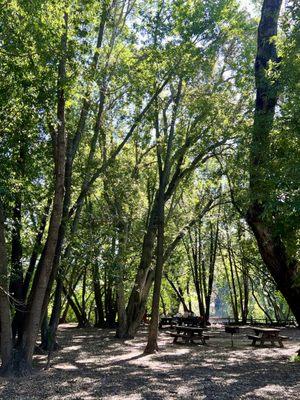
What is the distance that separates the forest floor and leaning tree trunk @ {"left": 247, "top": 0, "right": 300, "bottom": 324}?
1.98 m

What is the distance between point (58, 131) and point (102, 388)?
5.22 meters

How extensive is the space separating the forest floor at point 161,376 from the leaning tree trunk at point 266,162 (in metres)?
1.98

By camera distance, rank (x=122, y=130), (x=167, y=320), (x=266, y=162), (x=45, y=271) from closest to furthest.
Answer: (x=266, y=162) → (x=45, y=271) → (x=122, y=130) → (x=167, y=320)

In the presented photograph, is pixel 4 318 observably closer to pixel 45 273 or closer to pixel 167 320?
pixel 45 273

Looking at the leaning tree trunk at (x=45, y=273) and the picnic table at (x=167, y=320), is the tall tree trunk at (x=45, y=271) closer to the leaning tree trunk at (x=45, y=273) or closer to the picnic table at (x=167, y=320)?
the leaning tree trunk at (x=45, y=273)

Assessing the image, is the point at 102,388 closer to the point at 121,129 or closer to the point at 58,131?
the point at 58,131

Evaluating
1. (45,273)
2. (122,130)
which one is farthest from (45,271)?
(122,130)

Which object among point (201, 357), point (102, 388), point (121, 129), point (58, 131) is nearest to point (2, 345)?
point (102, 388)

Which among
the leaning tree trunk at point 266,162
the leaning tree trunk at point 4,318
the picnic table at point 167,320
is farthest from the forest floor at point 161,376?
the picnic table at point 167,320

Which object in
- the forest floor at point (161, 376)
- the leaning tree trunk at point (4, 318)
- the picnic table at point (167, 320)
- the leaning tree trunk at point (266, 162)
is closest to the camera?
the forest floor at point (161, 376)

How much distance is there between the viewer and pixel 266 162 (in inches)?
349

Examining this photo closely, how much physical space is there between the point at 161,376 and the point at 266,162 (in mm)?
4864

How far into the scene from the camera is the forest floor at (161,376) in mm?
7071

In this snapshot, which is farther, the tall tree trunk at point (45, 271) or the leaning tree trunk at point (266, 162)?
the leaning tree trunk at point (266, 162)
